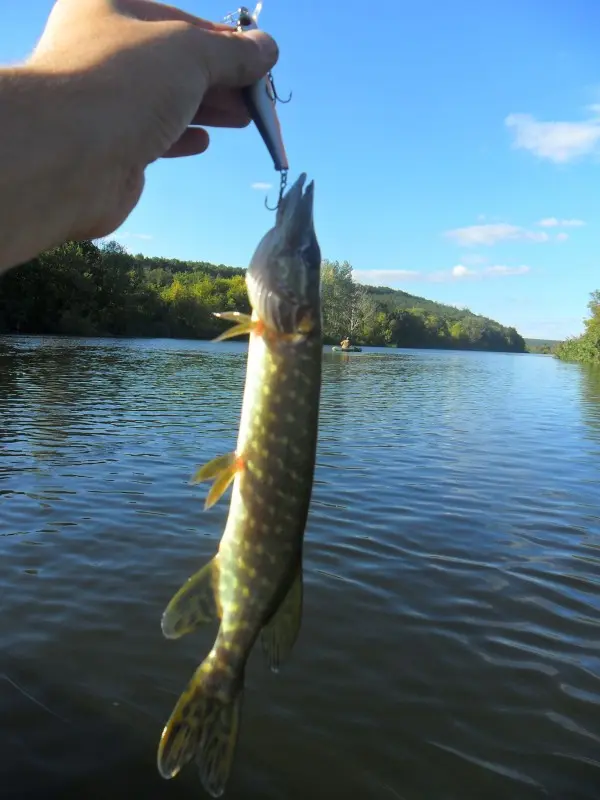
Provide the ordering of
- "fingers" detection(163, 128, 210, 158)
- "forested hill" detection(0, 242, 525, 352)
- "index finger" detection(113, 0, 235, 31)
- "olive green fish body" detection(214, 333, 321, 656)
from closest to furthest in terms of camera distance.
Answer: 1. "index finger" detection(113, 0, 235, 31)
2. "olive green fish body" detection(214, 333, 321, 656)
3. "fingers" detection(163, 128, 210, 158)
4. "forested hill" detection(0, 242, 525, 352)

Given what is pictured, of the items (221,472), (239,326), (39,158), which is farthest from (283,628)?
(39,158)

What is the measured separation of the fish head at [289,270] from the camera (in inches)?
108

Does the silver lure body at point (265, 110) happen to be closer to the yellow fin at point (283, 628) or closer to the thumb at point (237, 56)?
the thumb at point (237, 56)

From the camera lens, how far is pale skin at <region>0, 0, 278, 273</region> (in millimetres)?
1875

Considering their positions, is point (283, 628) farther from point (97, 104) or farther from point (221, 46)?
point (221, 46)

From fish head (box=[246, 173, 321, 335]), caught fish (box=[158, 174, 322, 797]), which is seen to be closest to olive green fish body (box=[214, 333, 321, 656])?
caught fish (box=[158, 174, 322, 797])

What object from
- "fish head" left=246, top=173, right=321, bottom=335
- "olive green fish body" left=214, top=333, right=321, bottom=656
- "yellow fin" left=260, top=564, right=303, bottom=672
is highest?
"fish head" left=246, top=173, right=321, bottom=335

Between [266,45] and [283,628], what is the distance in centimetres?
257

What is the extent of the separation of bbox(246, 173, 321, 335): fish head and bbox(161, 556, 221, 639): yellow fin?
1.12 meters

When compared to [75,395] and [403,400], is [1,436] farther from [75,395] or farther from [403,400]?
[403,400]

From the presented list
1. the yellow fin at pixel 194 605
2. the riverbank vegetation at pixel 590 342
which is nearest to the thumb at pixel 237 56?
the yellow fin at pixel 194 605

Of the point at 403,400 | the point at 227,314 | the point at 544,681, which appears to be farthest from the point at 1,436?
the point at 403,400

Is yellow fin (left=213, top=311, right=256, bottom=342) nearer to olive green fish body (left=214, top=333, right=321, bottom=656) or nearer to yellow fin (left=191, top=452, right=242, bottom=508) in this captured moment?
olive green fish body (left=214, top=333, right=321, bottom=656)

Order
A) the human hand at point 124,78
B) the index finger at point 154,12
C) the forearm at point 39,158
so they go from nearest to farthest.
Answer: the forearm at point 39,158 < the human hand at point 124,78 < the index finger at point 154,12
